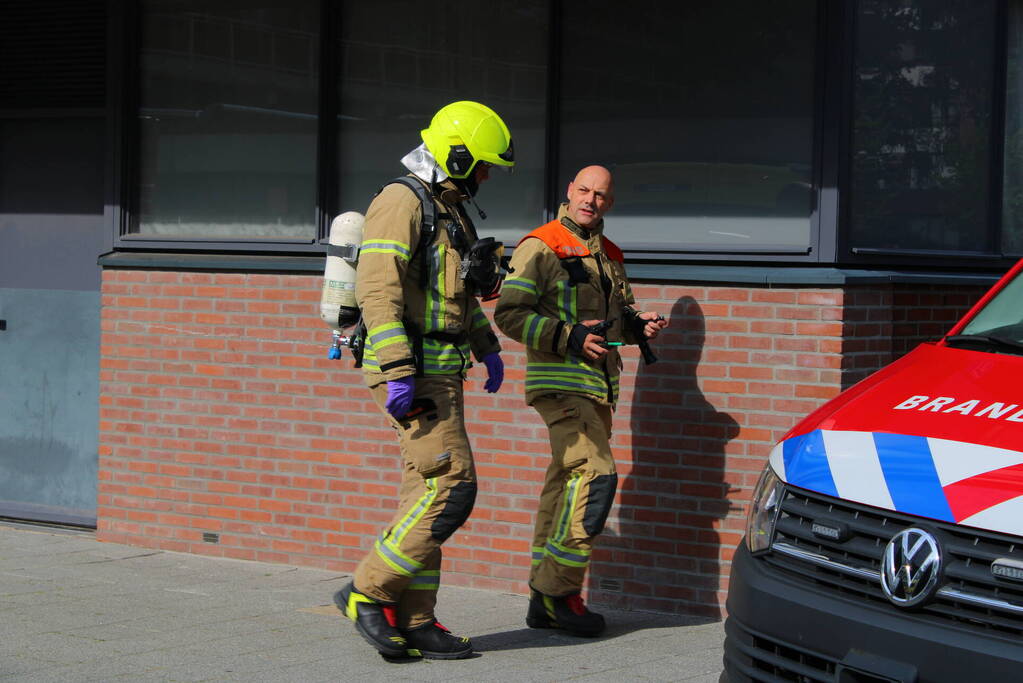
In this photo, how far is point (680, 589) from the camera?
6.88m

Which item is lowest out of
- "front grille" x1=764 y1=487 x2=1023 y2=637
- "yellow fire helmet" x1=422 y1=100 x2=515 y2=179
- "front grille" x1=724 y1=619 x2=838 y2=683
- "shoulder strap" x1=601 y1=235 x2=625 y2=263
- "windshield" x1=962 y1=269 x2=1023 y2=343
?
"front grille" x1=724 y1=619 x2=838 y2=683

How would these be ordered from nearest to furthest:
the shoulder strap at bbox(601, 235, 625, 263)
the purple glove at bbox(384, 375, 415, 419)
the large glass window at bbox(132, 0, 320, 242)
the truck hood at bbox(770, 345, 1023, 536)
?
the truck hood at bbox(770, 345, 1023, 536) → the purple glove at bbox(384, 375, 415, 419) → the shoulder strap at bbox(601, 235, 625, 263) → the large glass window at bbox(132, 0, 320, 242)

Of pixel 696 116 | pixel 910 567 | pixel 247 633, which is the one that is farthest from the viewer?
pixel 696 116

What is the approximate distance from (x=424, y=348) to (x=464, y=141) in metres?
0.84

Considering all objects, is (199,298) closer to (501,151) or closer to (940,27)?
(501,151)

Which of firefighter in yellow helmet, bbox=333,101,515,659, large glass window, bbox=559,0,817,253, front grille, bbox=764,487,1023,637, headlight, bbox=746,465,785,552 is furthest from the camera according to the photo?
large glass window, bbox=559,0,817,253

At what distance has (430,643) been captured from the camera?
584cm

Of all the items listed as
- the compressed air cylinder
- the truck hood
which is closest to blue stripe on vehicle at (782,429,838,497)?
the truck hood

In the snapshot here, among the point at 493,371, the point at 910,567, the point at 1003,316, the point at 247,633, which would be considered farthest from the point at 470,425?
the point at 910,567

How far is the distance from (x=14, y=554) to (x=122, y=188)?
216 centimetres

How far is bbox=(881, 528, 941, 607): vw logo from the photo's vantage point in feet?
11.7

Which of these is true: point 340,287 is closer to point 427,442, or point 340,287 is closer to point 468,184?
point 468,184

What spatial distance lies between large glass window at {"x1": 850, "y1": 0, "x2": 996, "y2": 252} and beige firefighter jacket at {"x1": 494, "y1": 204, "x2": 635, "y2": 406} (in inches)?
48.8

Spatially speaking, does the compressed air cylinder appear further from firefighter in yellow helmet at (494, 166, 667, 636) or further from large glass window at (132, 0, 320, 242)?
large glass window at (132, 0, 320, 242)
